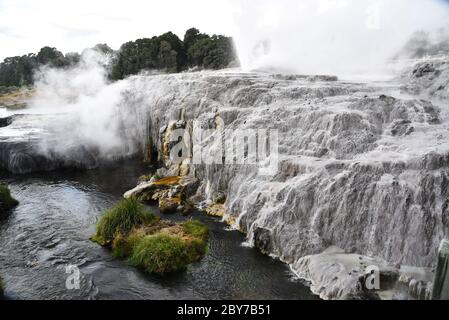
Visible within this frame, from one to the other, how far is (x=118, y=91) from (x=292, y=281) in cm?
2561

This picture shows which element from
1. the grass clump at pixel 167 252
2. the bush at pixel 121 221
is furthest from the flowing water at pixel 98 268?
the bush at pixel 121 221

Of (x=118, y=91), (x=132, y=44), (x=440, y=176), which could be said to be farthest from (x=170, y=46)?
(x=440, y=176)

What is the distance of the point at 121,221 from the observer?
15.9 m

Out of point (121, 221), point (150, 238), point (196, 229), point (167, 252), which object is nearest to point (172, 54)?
point (121, 221)

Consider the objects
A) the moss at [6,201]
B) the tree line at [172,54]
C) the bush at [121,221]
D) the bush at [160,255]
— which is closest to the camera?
the bush at [160,255]

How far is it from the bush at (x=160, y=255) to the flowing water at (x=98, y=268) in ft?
0.99

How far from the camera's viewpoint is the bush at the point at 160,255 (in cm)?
1332

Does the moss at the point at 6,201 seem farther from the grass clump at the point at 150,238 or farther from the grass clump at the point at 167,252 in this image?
the grass clump at the point at 167,252

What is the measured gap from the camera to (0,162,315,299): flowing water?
39.7 ft

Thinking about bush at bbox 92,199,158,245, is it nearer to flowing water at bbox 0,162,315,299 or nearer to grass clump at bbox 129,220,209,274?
flowing water at bbox 0,162,315,299

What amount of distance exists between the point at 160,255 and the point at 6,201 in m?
11.7

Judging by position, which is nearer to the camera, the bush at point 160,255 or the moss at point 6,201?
the bush at point 160,255

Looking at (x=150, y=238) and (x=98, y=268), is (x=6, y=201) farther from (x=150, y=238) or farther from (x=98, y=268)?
(x=150, y=238)
